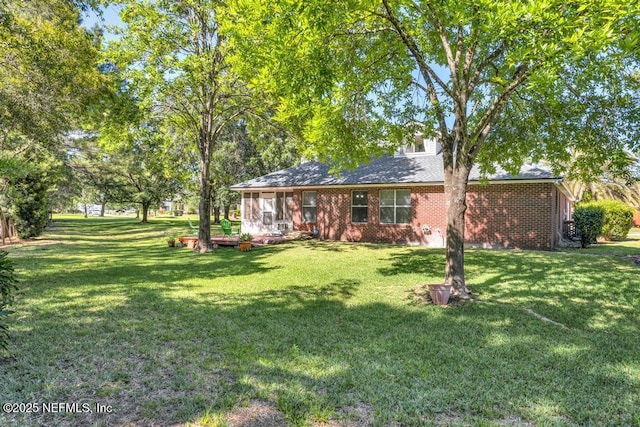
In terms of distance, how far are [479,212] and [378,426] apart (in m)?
13.7

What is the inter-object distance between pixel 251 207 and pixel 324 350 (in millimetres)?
17812

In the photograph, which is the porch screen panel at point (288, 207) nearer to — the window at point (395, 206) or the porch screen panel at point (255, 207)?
the porch screen panel at point (255, 207)

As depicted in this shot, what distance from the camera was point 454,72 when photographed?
23.2 feet

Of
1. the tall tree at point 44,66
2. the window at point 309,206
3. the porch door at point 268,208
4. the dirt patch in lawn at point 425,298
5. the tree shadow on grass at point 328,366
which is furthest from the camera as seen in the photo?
the porch door at point 268,208

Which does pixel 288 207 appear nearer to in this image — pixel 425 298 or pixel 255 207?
pixel 255 207

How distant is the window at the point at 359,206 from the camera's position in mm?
17719

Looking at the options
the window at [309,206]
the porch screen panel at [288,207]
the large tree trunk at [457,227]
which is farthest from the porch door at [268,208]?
the large tree trunk at [457,227]

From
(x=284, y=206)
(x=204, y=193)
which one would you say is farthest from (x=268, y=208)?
(x=204, y=193)

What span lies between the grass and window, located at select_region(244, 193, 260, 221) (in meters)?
12.6

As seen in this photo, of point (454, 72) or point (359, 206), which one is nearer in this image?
point (454, 72)

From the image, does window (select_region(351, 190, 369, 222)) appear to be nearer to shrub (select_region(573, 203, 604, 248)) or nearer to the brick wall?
the brick wall

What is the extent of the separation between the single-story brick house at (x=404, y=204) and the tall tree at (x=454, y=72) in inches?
147

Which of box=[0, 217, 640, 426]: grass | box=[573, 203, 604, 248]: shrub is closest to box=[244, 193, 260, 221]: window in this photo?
box=[0, 217, 640, 426]: grass

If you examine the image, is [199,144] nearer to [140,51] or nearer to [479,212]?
[140,51]
